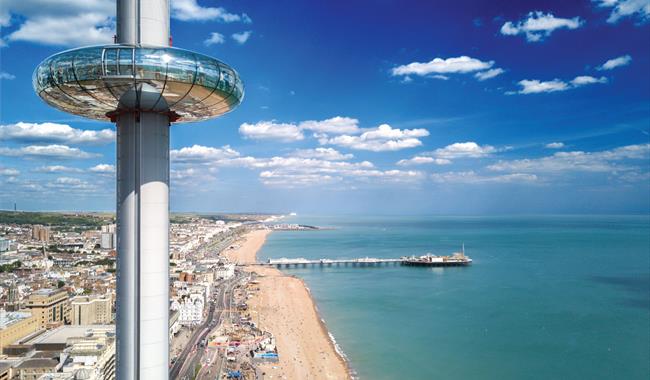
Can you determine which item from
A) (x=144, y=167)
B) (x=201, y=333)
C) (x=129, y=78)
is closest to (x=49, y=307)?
(x=201, y=333)

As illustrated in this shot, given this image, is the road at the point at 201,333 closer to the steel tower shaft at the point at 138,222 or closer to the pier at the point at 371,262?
the pier at the point at 371,262

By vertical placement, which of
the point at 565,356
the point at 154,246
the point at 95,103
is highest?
the point at 95,103

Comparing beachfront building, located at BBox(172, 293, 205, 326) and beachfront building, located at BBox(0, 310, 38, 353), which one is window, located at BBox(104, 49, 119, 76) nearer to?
beachfront building, located at BBox(0, 310, 38, 353)

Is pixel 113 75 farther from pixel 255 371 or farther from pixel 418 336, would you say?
pixel 418 336

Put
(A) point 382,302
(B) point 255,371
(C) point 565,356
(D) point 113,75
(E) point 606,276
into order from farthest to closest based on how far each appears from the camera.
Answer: (E) point 606,276
(A) point 382,302
(C) point 565,356
(B) point 255,371
(D) point 113,75

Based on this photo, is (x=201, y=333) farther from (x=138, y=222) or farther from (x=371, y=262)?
(x=371, y=262)

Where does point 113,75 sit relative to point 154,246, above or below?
above

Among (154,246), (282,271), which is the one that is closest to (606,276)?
(282,271)

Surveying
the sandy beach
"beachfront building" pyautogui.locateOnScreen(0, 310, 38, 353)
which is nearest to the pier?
the sandy beach
